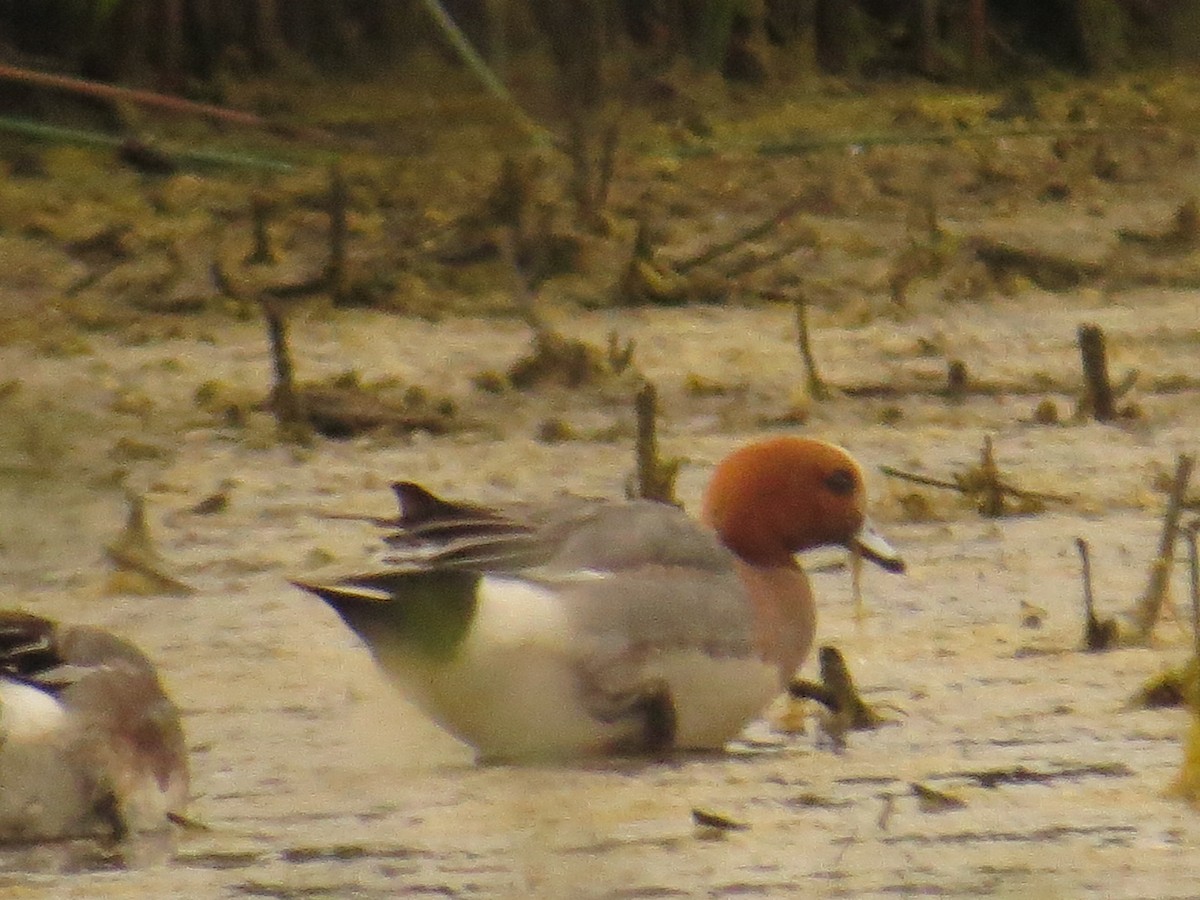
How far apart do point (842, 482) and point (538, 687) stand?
819 millimetres

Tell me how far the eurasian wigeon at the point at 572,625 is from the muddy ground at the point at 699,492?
76 millimetres

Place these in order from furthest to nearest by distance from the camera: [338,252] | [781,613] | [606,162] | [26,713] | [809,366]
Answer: [606,162]
[338,252]
[809,366]
[781,613]
[26,713]

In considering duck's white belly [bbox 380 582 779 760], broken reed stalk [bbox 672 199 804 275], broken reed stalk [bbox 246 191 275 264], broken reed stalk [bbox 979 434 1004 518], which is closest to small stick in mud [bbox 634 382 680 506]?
broken reed stalk [bbox 979 434 1004 518]

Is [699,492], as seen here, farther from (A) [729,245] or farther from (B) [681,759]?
(B) [681,759]

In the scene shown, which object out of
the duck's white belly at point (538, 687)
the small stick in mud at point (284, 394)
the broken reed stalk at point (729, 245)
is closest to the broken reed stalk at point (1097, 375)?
the broken reed stalk at point (729, 245)

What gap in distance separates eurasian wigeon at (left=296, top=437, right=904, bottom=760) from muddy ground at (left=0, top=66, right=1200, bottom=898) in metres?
0.08

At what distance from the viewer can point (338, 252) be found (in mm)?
8406

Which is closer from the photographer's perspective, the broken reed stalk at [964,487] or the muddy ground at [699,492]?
the muddy ground at [699,492]

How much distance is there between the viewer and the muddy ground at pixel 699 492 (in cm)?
367

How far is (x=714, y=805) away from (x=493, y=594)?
463mm

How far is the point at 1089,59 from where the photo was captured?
451 inches

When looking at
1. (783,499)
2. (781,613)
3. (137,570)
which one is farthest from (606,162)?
(781,613)

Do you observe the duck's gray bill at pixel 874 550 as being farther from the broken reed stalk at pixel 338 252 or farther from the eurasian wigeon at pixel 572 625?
the broken reed stalk at pixel 338 252

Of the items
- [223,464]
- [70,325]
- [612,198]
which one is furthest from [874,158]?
[223,464]
